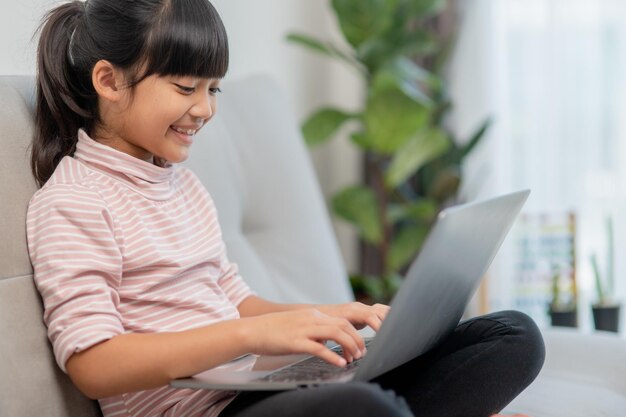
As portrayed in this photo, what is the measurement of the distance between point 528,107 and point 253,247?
1.69 m

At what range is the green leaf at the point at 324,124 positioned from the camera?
2812mm

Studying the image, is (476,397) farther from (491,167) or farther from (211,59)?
(491,167)

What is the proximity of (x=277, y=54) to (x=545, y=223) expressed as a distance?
1009 mm

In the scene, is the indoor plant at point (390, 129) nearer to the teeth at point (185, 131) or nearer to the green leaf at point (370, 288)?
the green leaf at point (370, 288)

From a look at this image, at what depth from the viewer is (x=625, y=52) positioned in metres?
3.07

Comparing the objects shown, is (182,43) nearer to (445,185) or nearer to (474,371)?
(474,371)

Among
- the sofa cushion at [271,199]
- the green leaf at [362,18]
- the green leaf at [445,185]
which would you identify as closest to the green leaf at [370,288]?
the green leaf at [445,185]

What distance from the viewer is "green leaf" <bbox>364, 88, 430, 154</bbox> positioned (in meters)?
2.65

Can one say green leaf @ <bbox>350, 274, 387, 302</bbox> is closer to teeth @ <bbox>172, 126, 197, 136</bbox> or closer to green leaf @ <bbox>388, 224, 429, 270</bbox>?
green leaf @ <bbox>388, 224, 429, 270</bbox>

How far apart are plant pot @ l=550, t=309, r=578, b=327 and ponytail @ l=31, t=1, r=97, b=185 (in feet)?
5.77

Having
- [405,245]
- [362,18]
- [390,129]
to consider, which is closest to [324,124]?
[390,129]

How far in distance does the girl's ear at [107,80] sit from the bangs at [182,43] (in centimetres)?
4

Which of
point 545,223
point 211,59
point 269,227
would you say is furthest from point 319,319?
point 545,223

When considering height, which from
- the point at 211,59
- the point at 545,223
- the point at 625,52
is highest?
the point at 211,59
